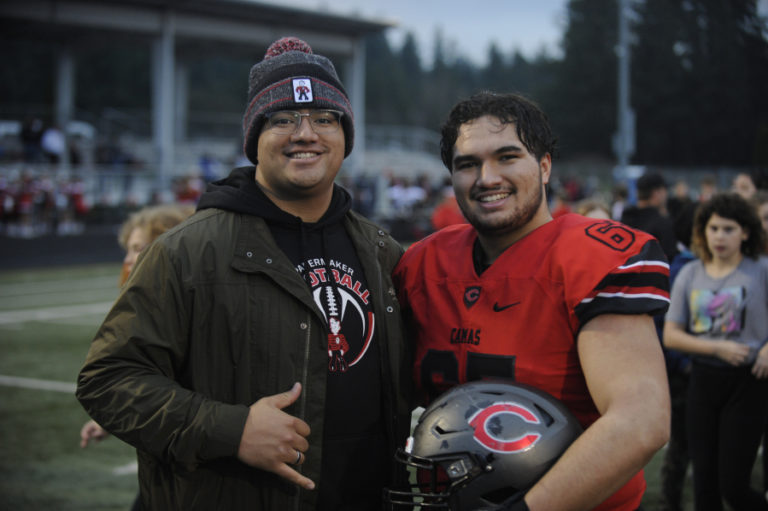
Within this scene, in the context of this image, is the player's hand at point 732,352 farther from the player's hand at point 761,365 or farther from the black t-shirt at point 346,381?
the black t-shirt at point 346,381

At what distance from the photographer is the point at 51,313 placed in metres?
12.5

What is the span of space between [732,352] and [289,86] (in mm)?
Answer: 2858

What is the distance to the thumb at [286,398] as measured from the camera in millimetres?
2174

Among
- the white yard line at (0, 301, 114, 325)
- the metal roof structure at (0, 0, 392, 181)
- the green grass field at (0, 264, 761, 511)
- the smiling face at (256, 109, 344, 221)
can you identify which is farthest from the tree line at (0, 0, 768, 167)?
the white yard line at (0, 301, 114, 325)

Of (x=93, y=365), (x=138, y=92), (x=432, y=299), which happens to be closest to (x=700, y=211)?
(x=432, y=299)

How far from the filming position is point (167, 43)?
91.4 ft

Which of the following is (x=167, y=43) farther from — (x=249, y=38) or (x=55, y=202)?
(x=55, y=202)

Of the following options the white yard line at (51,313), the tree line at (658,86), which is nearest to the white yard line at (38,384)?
the white yard line at (51,313)

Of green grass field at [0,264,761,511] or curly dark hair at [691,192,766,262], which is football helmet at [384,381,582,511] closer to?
curly dark hair at [691,192,766,262]

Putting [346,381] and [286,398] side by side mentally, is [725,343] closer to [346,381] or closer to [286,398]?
[346,381]

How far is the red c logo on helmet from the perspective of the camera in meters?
1.99

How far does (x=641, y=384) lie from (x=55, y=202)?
865 inches

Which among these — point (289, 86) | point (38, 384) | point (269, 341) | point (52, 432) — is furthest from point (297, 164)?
point (38, 384)

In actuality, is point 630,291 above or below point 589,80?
below
